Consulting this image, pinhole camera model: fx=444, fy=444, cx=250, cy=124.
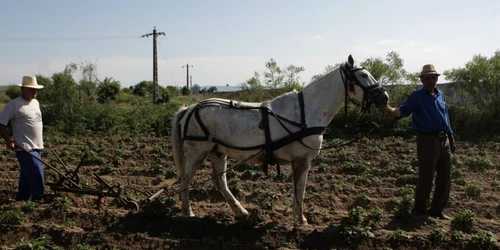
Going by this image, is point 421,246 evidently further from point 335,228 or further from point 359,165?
point 359,165

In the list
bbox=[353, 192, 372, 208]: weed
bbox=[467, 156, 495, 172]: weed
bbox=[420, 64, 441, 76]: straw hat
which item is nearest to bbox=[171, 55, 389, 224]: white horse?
bbox=[420, 64, 441, 76]: straw hat

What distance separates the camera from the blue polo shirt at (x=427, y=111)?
18.8 ft

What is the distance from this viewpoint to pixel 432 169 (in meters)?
5.79

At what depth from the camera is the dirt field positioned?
5.14m

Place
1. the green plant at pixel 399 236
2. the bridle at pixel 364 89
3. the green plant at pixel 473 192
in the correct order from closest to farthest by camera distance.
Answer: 1. the green plant at pixel 399 236
2. the bridle at pixel 364 89
3. the green plant at pixel 473 192

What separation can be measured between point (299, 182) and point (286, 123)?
76cm

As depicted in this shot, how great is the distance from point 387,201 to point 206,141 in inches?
125

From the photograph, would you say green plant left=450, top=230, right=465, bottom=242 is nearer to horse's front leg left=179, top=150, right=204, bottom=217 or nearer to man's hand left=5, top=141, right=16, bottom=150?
horse's front leg left=179, top=150, right=204, bottom=217

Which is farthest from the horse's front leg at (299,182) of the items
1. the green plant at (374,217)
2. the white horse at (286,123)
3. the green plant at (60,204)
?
the green plant at (60,204)

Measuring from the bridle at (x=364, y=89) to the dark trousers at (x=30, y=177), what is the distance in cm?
454

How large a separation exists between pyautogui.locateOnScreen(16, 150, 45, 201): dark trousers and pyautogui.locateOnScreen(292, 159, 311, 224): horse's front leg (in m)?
3.77

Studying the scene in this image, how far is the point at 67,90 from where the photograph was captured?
19.6 m

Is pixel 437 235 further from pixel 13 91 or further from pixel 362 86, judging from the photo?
pixel 13 91

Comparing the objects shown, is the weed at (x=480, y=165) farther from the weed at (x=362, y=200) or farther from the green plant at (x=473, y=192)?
the weed at (x=362, y=200)
